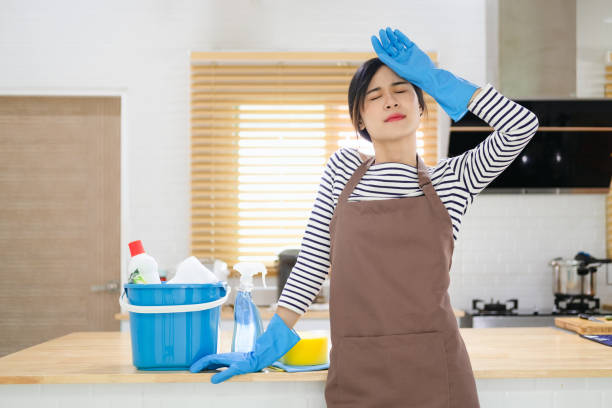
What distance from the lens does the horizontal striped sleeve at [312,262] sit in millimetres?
1379

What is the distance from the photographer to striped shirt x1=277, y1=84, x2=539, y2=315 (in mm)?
1312

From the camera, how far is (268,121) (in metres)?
3.40

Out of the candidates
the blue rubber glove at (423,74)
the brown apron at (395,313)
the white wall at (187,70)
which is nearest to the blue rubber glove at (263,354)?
the brown apron at (395,313)

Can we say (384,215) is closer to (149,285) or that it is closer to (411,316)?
(411,316)

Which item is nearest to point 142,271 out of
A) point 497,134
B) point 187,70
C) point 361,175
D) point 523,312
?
point 361,175

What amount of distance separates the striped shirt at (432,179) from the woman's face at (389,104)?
0.29ft

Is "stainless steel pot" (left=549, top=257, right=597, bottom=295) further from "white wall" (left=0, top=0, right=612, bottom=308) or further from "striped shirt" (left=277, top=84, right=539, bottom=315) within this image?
"striped shirt" (left=277, top=84, right=539, bottom=315)

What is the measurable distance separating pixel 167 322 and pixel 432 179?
75cm

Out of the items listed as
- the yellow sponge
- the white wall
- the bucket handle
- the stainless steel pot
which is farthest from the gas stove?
the bucket handle

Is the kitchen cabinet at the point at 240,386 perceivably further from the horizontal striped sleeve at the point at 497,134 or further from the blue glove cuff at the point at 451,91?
the blue glove cuff at the point at 451,91

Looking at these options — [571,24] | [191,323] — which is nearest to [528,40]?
[571,24]

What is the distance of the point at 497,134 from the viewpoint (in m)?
1.33

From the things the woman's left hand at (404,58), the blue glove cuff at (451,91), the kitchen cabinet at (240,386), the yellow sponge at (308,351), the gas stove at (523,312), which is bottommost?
the gas stove at (523,312)

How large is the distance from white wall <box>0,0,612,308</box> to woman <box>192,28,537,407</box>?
2154 mm
